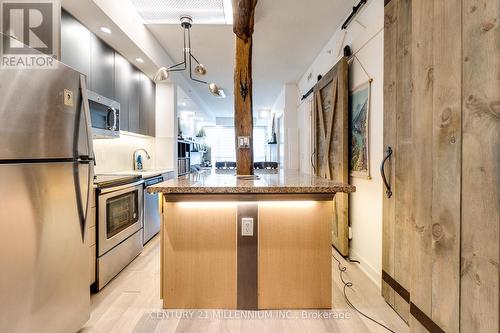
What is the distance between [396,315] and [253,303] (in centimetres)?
108

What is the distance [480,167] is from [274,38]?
322cm

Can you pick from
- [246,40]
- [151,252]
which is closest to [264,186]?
[246,40]

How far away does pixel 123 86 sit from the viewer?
3203 mm

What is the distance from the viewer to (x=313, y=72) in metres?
4.29

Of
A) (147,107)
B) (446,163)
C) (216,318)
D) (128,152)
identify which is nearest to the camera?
(446,163)

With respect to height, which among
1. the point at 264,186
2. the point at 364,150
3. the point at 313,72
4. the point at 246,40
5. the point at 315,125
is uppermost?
the point at 313,72

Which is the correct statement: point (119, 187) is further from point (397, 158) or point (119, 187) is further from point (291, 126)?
point (291, 126)

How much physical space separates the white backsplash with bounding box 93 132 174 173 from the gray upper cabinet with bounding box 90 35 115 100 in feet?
2.31

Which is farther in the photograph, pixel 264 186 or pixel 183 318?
pixel 183 318

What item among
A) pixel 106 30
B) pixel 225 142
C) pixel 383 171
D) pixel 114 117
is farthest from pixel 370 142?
pixel 225 142

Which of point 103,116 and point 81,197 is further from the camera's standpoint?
point 103,116

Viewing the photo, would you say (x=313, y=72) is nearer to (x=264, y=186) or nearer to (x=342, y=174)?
(x=342, y=174)

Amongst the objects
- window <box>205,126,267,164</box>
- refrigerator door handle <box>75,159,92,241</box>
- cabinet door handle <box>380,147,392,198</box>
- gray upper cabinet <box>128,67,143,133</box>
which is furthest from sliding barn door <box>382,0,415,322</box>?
window <box>205,126,267,164</box>

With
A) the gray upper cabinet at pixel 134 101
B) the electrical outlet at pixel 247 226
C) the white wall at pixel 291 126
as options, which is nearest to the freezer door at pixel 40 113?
the electrical outlet at pixel 247 226
